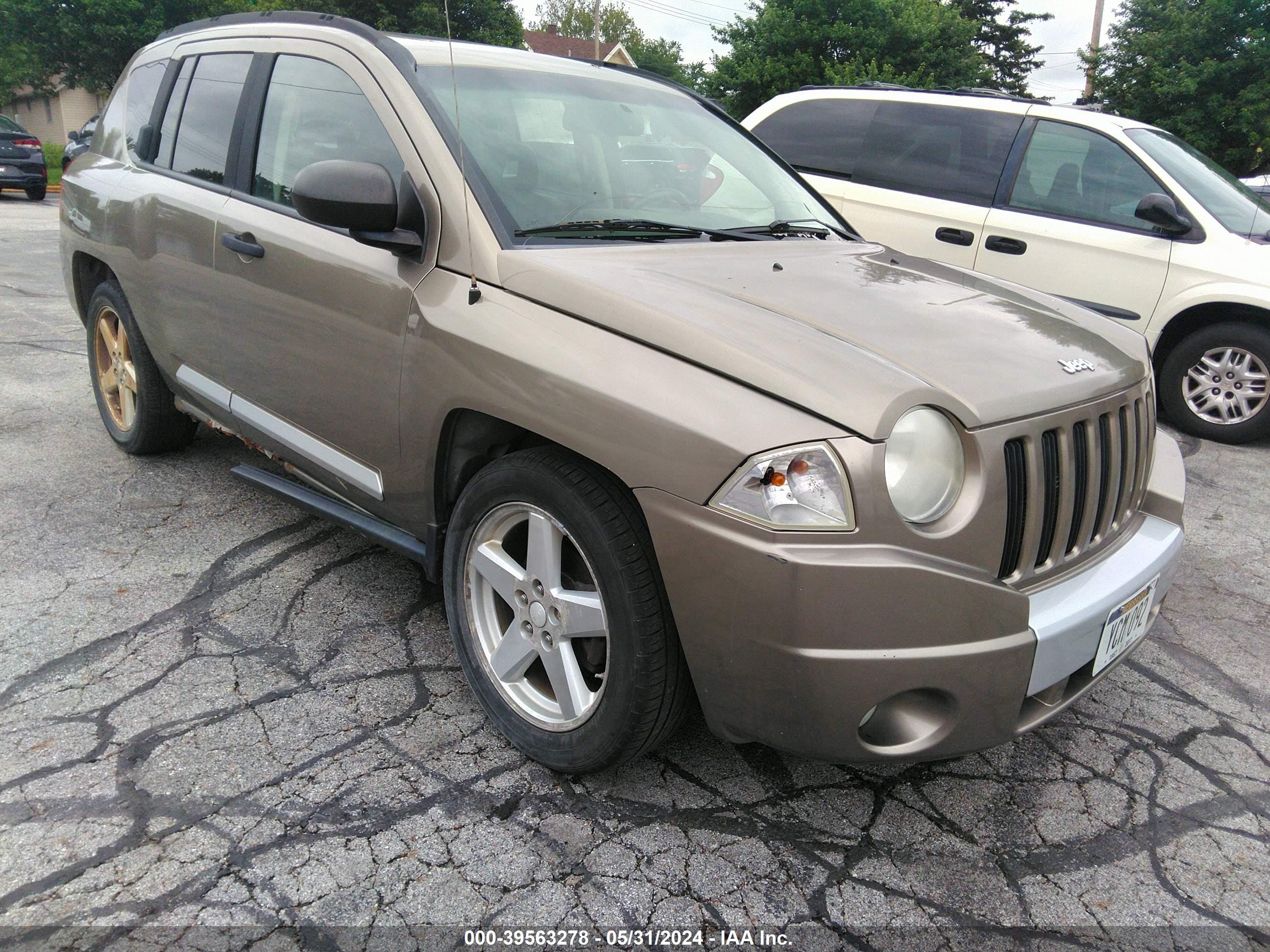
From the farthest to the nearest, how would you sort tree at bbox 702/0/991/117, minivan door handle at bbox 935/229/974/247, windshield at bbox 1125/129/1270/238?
tree at bbox 702/0/991/117 → minivan door handle at bbox 935/229/974/247 → windshield at bbox 1125/129/1270/238

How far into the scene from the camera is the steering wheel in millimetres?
3025

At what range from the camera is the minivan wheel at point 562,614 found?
7.20 ft

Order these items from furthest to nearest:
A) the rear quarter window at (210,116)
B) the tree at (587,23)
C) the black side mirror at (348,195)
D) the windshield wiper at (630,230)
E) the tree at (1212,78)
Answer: the tree at (587,23), the tree at (1212,78), the rear quarter window at (210,116), the windshield wiper at (630,230), the black side mirror at (348,195)

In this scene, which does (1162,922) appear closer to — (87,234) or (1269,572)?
(1269,572)

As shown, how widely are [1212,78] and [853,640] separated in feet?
73.7

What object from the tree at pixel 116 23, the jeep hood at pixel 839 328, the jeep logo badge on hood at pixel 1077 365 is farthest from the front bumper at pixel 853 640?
the tree at pixel 116 23

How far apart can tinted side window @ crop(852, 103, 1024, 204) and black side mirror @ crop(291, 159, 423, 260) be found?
4.78 m

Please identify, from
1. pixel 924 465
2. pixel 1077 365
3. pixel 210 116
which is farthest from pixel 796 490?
pixel 210 116

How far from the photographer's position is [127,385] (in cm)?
457

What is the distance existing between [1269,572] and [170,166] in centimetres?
482

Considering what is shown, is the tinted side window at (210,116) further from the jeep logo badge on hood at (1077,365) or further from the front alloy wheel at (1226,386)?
the front alloy wheel at (1226,386)

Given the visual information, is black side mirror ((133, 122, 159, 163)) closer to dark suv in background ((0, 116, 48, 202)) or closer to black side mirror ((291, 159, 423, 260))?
black side mirror ((291, 159, 423, 260))

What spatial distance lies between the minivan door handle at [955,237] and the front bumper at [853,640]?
4.54 m

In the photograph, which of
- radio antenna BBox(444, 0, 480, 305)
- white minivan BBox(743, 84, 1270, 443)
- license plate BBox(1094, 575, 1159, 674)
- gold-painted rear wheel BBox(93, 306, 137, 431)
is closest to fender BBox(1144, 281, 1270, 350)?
white minivan BBox(743, 84, 1270, 443)
